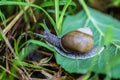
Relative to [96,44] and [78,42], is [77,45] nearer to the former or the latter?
Result: [78,42]

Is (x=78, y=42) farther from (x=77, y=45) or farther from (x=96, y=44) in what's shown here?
(x=96, y=44)

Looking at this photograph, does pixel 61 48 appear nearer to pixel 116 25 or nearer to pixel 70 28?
pixel 70 28

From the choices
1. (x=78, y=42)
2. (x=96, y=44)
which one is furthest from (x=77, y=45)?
(x=96, y=44)

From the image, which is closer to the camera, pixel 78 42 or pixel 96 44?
pixel 78 42

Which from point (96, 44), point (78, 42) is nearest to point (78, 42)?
point (78, 42)

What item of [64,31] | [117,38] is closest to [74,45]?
[64,31]
